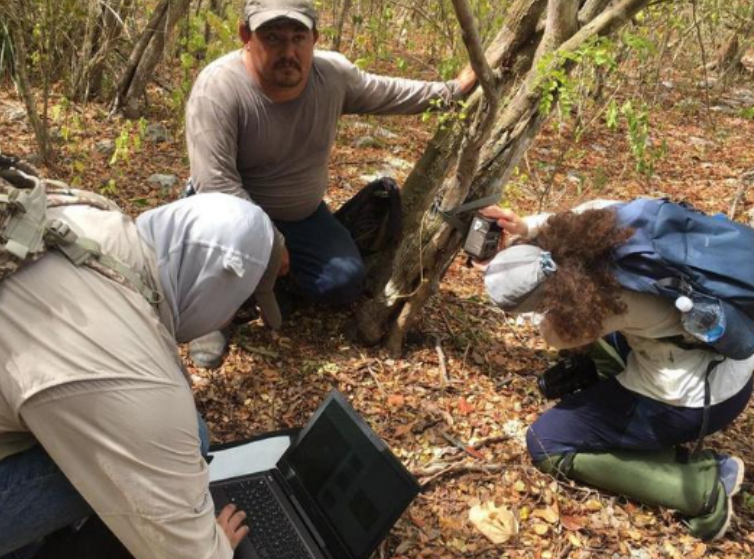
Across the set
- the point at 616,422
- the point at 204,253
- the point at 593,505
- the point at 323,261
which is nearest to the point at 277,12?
the point at 323,261

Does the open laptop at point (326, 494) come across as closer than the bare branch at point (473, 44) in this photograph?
No

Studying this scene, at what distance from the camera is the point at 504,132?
2.79 metres

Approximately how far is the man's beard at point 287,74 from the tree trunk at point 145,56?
8.86ft

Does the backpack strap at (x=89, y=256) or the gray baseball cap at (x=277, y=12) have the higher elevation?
the gray baseball cap at (x=277, y=12)

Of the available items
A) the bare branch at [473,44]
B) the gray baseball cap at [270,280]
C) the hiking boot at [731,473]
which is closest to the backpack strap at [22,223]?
the gray baseball cap at [270,280]

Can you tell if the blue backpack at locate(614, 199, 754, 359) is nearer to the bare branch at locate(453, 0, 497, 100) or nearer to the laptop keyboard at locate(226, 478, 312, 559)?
the bare branch at locate(453, 0, 497, 100)

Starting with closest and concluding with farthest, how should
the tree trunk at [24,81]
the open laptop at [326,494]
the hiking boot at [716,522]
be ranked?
the open laptop at [326,494] < the hiking boot at [716,522] < the tree trunk at [24,81]

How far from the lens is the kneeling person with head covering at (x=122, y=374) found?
1328mm

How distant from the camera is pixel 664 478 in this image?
259 centimetres

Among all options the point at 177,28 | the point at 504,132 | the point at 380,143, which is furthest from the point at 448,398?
the point at 177,28

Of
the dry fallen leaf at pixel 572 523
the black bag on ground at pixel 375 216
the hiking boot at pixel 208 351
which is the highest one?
the black bag on ground at pixel 375 216

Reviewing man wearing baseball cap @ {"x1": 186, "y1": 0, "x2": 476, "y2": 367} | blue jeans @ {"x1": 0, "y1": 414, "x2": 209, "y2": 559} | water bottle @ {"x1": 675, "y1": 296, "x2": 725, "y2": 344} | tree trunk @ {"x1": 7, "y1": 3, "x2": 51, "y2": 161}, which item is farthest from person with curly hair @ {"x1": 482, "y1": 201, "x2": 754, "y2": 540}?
tree trunk @ {"x1": 7, "y1": 3, "x2": 51, "y2": 161}

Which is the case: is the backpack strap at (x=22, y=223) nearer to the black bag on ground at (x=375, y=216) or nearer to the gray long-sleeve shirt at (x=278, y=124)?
the gray long-sleeve shirt at (x=278, y=124)

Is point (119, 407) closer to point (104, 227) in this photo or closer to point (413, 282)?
point (104, 227)
